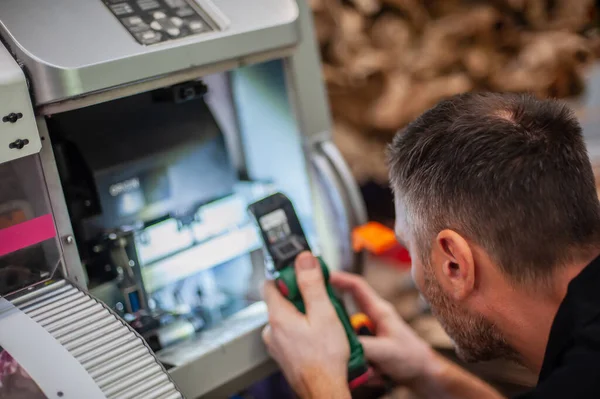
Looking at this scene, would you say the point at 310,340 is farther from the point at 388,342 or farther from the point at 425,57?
the point at 425,57

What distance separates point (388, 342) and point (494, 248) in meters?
0.45

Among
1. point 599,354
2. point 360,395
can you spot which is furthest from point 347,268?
point 599,354

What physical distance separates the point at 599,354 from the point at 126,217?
790 millimetres

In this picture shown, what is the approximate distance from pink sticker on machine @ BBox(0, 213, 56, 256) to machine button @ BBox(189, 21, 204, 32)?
0.40 m

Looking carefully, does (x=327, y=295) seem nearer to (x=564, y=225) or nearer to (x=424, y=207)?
(x=424, y=207)

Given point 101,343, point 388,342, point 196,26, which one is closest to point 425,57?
point 388,342

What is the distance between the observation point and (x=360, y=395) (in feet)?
4.77

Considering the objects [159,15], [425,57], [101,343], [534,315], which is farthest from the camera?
[425,57]

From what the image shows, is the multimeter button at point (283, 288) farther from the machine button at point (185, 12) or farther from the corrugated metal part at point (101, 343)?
the machine button at point (185, 12)

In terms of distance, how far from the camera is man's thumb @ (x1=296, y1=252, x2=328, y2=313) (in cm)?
120

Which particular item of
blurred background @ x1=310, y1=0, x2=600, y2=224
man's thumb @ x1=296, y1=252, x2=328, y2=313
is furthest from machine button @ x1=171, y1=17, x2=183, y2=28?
blurred background @ x1=310, y1=0, x2=600, y2=224

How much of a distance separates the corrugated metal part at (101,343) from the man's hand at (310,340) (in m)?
0.31

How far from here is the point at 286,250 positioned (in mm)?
1227

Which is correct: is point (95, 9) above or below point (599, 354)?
above
